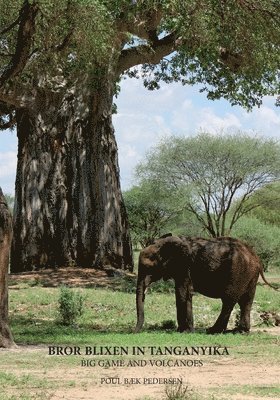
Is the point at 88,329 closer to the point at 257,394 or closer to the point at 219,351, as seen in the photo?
the point at 219,351

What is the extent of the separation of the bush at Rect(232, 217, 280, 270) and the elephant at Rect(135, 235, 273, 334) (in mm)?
34742

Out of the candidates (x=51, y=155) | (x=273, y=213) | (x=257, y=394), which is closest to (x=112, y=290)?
(x=51, y=155)

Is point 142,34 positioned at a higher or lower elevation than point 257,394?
higher

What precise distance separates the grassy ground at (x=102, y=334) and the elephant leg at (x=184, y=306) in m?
Answer: 0.26

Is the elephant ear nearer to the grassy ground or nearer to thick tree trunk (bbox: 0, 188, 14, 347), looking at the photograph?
the grassy ground

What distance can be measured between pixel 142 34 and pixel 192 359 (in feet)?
57.7

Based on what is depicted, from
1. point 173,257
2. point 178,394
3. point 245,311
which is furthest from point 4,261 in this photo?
point 178,394

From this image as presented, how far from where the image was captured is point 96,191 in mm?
28969

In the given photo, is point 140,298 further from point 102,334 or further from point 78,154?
point 78,154

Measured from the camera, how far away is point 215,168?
168ft

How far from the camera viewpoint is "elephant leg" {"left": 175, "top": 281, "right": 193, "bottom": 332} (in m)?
15.3

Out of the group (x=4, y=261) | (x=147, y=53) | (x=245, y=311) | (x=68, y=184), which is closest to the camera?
(x=4, y=261)

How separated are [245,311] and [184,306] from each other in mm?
1250

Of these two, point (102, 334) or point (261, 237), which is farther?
point (261, 237)
